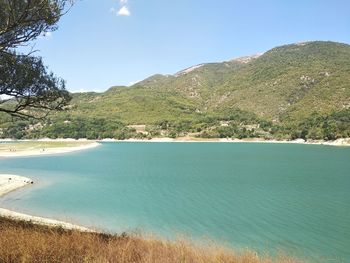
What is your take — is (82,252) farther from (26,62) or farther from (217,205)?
(217,205)

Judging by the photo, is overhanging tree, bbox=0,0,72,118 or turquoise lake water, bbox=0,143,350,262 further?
turquoise lake water, bbox=0,143,350,262

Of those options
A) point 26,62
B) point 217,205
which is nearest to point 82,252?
point 26,62

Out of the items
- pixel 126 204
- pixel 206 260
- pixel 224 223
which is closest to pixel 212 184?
pixel 126 204

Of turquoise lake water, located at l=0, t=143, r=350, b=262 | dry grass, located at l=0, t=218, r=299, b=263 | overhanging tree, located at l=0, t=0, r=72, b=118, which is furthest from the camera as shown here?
turquoise lake water, located at l=0, t=143, r=350, b=262

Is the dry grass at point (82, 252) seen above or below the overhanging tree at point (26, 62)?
below

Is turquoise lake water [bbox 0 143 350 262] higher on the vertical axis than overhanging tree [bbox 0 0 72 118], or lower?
lower

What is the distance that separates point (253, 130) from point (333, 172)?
133 meters

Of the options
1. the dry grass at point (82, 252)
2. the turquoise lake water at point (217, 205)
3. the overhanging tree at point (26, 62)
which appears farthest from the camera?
the turquoise lake water at point (217, 205)

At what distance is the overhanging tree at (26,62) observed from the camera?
15.0 meters

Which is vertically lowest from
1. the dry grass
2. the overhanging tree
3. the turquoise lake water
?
the turquoise lake water

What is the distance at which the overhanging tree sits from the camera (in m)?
15.0

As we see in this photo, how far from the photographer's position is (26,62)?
17875mm

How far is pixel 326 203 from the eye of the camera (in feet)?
129

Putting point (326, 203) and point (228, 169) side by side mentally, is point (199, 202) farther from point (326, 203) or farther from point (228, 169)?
point (228, 169)
